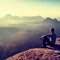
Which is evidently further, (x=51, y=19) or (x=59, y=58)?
(x=51, y=19)

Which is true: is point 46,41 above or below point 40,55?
above

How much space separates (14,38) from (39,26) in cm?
1061

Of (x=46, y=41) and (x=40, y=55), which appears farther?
(x=46, y=41)

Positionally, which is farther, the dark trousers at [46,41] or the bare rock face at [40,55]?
the dark trousers at [46,41]

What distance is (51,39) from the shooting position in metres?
24.2

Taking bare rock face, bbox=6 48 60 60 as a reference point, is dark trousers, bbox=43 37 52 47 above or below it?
above

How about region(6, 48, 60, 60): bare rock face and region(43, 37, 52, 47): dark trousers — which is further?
region(43, 37, 52, 47): dark trousers

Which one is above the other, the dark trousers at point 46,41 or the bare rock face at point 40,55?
the dark trousers at point 46,41

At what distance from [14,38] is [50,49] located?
58.8 feet

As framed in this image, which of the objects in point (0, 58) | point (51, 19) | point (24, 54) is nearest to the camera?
point (24, 54)

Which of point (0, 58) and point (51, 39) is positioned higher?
point (51, 39)

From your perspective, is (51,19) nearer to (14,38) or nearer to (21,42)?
(14,38)

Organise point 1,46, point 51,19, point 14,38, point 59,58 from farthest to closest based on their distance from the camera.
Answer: point 51,19 → point 14,38 → point 1,46 → point 59,58

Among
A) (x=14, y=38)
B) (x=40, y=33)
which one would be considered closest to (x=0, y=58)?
(x=14, y=38)
